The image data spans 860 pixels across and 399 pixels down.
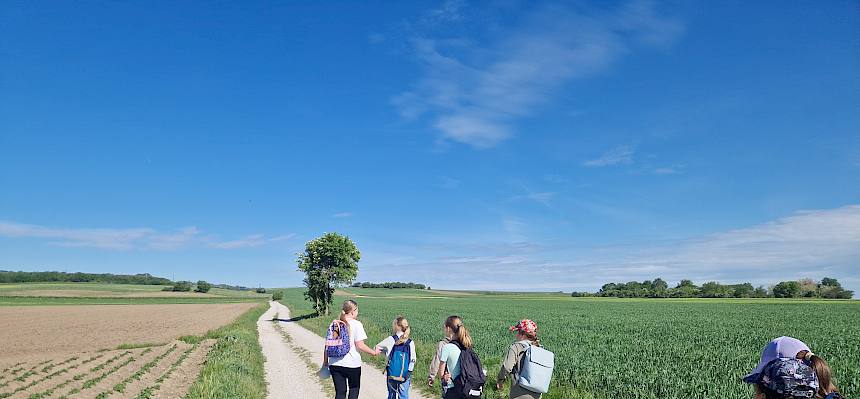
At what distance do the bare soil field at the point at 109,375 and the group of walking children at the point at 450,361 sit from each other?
763 centimetres

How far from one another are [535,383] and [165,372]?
1585cm

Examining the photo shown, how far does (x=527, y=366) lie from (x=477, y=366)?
1.22 metres

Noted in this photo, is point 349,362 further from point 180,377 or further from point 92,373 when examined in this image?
point 92,373

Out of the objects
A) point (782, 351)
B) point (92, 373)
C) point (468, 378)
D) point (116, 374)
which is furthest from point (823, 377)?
point (92, 373)

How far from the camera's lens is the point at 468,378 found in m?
7.44

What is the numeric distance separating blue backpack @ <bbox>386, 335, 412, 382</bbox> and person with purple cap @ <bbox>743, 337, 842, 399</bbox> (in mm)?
5824

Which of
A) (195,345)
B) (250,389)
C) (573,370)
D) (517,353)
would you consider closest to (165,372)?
(250,389)

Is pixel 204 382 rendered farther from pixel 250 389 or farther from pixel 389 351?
pixel 389 351

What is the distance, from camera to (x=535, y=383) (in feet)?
21.4

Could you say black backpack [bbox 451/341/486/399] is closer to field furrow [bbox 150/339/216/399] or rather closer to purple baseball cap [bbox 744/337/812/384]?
purple baseball cap [bbox 744/337/812/384]

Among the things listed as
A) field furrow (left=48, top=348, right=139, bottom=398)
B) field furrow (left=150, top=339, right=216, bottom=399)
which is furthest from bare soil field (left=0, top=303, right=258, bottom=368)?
field furrow (left=150, top=339, right=216, bottom=399)

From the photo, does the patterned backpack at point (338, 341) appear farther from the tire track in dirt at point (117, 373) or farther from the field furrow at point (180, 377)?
the tire track in dirt at point (117, 373)

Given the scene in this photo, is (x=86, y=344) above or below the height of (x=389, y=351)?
→ below

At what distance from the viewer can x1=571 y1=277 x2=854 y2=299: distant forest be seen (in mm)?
95188
